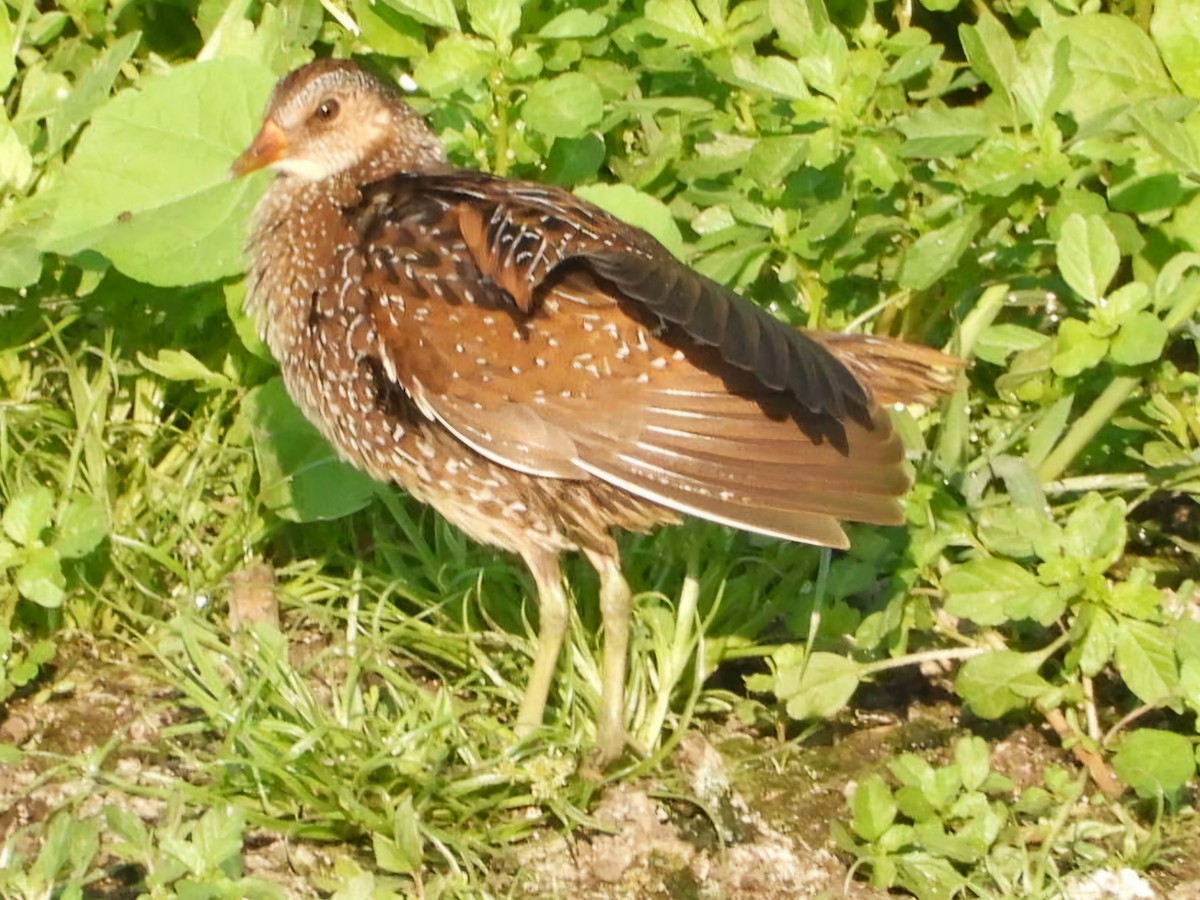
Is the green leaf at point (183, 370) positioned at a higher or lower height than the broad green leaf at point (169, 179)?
lower

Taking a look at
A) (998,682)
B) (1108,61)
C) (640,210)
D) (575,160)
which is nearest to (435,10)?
(575,160)

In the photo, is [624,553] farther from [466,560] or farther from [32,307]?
[32,307]

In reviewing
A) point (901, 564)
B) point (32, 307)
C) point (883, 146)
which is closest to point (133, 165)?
point (32, 307)

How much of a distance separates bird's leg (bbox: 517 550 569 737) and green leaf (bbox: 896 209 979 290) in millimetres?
849

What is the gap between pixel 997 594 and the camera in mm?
3227

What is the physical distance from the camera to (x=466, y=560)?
145 inches

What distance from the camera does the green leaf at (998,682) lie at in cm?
329

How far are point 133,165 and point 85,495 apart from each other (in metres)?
0.69

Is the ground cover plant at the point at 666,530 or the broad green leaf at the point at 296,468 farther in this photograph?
the broad green leaf at the point at 296,468

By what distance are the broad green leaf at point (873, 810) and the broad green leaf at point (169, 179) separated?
1612mm

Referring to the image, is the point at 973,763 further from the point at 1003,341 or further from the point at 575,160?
the point at 575,160

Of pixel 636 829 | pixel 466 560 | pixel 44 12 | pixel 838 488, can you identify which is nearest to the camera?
pixel 838 488

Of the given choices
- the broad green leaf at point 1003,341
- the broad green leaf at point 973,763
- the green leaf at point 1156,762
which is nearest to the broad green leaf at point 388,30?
the broad green leaf at point 1003,341

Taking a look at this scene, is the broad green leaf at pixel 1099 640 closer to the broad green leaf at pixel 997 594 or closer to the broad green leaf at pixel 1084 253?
the broad green leaf at pixel 997 594
